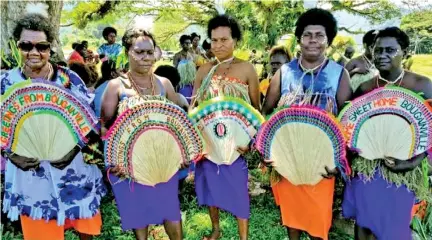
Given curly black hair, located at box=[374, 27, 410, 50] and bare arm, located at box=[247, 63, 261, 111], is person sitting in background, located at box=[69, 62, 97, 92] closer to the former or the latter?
bare arm, located at box=[247, 63, 261, 111]

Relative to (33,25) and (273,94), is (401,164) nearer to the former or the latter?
(273,94)

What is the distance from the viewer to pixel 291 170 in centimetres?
300

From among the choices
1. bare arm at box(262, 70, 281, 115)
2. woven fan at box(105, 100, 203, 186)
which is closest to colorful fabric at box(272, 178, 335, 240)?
bare arm at box(262, 70, 281, 115)

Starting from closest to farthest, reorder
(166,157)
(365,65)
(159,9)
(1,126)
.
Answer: (1,126) < (166,157) < (365,65) < (159,9)

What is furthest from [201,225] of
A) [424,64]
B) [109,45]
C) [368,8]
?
[368,8]

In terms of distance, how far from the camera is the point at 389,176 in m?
2.89

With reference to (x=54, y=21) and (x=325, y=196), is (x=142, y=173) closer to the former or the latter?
(x=325, y=196)

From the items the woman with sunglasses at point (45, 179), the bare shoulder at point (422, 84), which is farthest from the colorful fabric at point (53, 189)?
the bare shoulder at point (422, 84)

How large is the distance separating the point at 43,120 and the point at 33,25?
0.62 m

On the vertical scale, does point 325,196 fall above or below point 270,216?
above

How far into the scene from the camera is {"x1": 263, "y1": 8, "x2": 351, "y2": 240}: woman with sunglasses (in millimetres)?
2949

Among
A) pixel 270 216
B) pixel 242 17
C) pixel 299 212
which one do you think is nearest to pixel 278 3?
pixel 242 17

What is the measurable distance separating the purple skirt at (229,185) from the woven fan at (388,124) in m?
0.88

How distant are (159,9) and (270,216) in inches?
561
